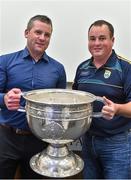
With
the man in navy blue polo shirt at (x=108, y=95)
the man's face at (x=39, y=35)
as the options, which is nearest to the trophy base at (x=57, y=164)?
the man in navy blue polo shirt at (x=108, y=95)

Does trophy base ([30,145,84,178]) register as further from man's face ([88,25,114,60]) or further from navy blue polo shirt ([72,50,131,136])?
man's face ([88,25,114,60])

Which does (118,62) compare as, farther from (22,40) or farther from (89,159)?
(22,40)

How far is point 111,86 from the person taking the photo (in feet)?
3.83

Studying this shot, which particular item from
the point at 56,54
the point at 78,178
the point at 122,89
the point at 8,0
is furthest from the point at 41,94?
the point at 8,0

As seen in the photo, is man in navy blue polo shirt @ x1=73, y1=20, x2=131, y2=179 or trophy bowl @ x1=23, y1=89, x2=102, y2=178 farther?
man in navy blue polo shirt @ x1=73, y1=20, x2=131, y2=179

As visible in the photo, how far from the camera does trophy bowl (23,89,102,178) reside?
83 centimetres

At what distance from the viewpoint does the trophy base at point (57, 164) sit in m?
0.90

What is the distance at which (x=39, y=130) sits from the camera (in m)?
0.86

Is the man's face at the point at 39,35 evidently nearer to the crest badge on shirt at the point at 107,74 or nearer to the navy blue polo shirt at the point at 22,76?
the navy blue polo shirt at the point at 22,76

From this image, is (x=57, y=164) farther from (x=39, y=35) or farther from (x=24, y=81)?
(x=39, y=35)

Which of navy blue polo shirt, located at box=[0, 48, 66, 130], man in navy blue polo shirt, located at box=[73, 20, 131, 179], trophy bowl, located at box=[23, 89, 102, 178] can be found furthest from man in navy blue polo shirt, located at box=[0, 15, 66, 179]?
trophy bowl, located at box=[23, 89, 102, 178]

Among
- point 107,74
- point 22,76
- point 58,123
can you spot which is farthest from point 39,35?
point 58,123

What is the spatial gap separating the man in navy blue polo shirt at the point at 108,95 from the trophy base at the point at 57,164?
273 millimetres

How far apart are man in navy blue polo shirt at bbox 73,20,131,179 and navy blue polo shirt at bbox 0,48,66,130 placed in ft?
A: 0.53
